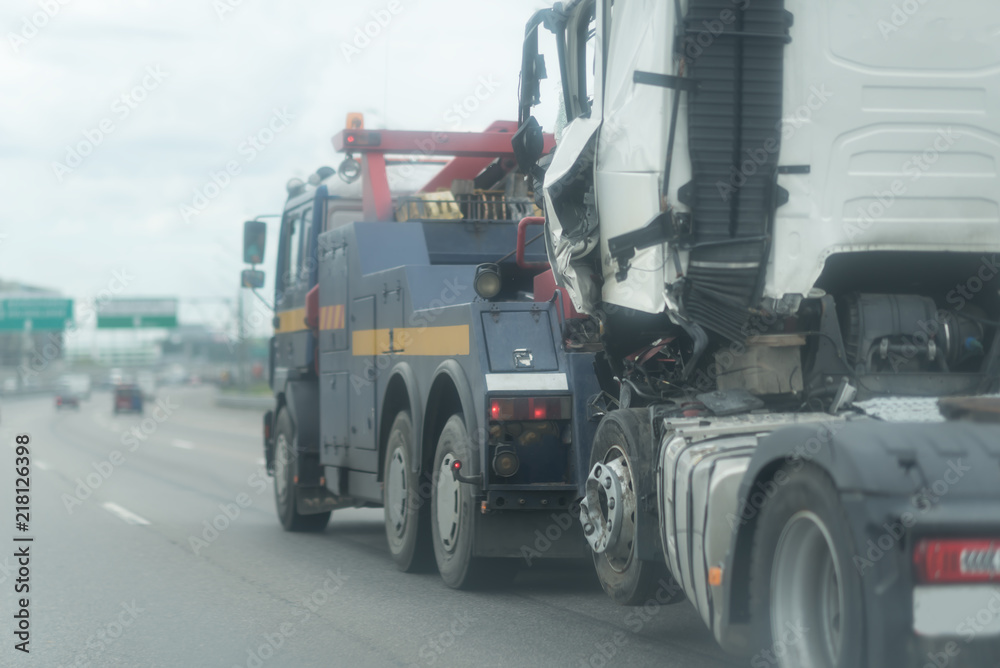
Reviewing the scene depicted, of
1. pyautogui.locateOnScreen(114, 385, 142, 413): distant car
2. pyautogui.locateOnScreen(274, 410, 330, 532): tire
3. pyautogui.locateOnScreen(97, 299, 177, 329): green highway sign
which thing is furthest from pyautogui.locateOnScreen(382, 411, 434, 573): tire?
pyautogui.locateOnScreen(97, 299, 177, 329): green highway sign

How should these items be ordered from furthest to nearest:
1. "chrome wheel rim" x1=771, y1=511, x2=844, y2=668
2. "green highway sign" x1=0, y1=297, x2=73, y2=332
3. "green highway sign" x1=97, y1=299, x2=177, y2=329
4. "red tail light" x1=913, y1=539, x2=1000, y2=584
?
"green highway sign" x1=97, y1=299, x2=177, y2=329, "green highway sign" x1=0, y1=297, x2=73, y2=332, "chrome wheel rim" x1=771, y1=511, x2=844, y2=668, "red tail light" x1=913, y1=539, x2=1000, y2=584

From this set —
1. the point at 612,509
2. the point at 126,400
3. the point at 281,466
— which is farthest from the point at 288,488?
the point at 126,400

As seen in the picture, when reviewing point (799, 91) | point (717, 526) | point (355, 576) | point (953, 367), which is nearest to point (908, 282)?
point (953, 367)

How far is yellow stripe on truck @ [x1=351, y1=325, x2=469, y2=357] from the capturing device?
25.3ft

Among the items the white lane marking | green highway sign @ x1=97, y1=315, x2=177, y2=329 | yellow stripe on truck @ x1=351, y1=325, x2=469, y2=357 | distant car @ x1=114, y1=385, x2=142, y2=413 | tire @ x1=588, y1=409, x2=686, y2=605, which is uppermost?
green highway sign @ x1=97, y1=315, x2=177, y2=329

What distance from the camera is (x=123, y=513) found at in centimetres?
1401

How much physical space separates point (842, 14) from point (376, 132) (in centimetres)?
541

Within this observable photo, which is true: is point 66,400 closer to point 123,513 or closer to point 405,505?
point 123,513

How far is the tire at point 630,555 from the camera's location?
5.59 meters

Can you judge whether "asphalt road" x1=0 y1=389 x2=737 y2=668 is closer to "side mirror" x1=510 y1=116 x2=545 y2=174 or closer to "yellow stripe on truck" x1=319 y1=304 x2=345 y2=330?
"yellow stripe on truck" x1=319 y1=304 x2=345 y2=330

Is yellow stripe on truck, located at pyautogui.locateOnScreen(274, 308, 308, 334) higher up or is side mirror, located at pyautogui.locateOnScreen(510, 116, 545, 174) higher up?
side mirror, located at pyautogui.locateOnScreen(510, 116, 545, 174)

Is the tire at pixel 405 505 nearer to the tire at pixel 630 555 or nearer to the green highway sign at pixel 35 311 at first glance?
the tire at pixel 630 555

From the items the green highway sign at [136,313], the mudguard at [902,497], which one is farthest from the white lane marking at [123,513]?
the green highway sign at [136,313]

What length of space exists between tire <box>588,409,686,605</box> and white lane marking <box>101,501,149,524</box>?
8.30m
